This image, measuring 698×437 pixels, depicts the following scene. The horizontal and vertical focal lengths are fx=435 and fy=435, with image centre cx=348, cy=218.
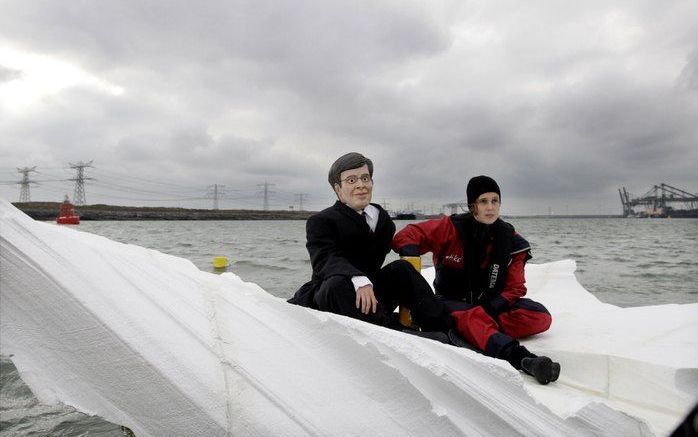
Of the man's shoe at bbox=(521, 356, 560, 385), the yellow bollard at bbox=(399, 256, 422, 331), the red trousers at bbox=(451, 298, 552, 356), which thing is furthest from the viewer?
the yellow bollard at bbox=(399, 256, 422, 331)

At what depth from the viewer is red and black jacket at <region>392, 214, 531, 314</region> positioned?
2.82 metres

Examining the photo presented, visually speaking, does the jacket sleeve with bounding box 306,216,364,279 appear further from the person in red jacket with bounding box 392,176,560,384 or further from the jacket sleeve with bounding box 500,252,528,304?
the jacket sleeve with bounding box 500,252,528,304

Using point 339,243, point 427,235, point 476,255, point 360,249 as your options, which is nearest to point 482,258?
point 476,255

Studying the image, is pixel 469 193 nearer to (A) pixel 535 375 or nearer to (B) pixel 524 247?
(B) pixel 524 247

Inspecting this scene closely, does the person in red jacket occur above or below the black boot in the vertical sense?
above

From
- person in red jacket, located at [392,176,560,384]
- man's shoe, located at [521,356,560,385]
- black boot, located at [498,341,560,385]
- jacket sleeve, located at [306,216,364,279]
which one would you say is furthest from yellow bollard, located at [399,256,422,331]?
man's shoe, located at [521,356,560,385]

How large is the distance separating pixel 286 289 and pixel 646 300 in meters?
4.99

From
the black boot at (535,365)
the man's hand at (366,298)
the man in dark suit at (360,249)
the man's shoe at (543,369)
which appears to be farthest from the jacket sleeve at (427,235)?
the man's shoe at (543,369)

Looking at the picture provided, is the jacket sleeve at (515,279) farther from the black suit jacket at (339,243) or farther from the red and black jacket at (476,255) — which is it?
the black suit jacket at (339,243)

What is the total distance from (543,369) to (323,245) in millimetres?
1267

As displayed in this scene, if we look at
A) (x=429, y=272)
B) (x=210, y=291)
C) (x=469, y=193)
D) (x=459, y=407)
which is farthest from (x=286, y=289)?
(x=459, y=407)

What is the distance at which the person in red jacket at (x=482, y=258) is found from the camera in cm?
275

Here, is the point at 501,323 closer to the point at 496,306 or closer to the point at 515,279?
the point at 496,306

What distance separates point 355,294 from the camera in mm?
2264
